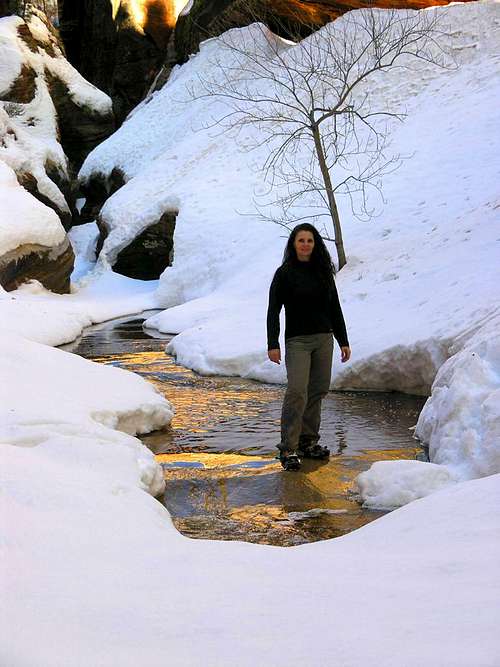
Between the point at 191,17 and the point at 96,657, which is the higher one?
the point at 191,17

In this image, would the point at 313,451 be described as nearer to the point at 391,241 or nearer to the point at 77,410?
the point at 77,410

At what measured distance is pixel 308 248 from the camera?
5254 mm

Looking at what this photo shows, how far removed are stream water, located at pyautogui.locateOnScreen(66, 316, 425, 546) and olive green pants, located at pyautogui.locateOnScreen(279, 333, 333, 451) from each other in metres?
0.24

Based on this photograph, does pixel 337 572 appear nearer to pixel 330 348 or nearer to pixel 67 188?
pixel 330 348

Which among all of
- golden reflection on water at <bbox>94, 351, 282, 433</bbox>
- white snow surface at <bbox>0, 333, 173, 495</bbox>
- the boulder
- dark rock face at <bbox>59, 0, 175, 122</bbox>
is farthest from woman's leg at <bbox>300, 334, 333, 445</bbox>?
dark rock face at <bbox>59, 0, 175, 122</bbox>

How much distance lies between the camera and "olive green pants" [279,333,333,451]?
530 centimetres

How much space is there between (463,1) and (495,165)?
9.35 m

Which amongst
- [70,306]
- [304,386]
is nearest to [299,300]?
[304,386]

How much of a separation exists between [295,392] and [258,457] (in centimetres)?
57

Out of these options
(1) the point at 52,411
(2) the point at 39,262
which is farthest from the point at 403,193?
(1) the point at 52,411

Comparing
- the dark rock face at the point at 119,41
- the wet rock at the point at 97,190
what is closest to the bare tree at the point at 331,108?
the wet rock at the point at 97,190

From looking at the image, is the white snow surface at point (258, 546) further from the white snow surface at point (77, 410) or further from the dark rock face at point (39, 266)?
the dark rock face at point (39, 266)

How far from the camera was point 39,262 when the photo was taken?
52.6ft

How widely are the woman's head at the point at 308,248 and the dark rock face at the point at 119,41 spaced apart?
2719 centimetres
